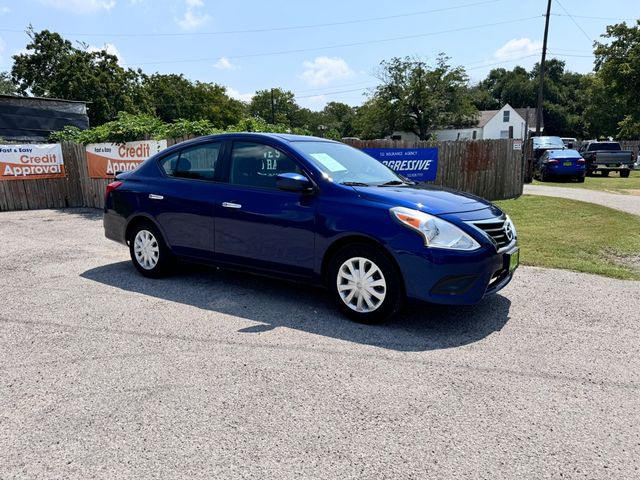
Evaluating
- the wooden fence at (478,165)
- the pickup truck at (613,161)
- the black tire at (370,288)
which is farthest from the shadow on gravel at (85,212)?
the pickup truck at (613,161)

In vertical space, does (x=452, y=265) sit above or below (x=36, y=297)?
above

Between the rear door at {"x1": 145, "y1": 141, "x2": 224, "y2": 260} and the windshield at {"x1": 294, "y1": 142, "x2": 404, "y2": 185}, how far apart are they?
108cm

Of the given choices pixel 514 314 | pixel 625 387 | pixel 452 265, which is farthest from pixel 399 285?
pixel 625 387

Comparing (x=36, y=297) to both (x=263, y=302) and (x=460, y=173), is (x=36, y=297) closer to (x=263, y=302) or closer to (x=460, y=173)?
(x=263, y=302)

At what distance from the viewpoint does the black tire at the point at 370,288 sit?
4.32 m

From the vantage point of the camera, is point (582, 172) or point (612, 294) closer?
point (612, 294)

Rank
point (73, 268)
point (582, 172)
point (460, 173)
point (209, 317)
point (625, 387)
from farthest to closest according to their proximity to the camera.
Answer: point (582, 172) → point (460, 173) → point (73, 268) → point (209, 317) → point (625, 387)

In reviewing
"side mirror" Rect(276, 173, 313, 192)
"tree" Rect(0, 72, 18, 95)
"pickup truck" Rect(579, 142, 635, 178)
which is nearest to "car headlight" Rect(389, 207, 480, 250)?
"side mirror" Rect(276, 173, 313, 192)

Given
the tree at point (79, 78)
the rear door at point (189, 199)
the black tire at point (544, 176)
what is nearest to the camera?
the rear door at point (189, 199)

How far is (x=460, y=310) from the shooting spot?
16.3ft

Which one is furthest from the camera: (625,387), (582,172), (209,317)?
(582,172)

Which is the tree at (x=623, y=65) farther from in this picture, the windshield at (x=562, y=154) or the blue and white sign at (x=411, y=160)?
the blue and white sign at (x=411, y=160)

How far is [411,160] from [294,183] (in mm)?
8280

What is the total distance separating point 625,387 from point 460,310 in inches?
68.5
